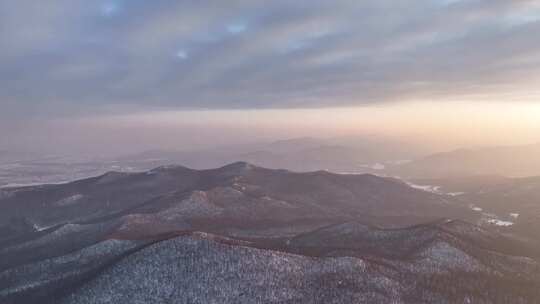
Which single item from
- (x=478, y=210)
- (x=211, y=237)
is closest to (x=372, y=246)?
(x=211, y=237)

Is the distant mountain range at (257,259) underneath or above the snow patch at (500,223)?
above

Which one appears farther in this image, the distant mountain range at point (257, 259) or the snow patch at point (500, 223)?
the snow patch at point (500, 223)

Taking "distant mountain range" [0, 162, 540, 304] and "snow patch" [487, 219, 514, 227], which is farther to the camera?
"snow patch" [487, 219, 514, 227]

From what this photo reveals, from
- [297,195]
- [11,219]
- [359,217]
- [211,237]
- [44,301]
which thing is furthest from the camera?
[297,195]

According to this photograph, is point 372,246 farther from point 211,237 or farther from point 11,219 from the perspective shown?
point 11,219

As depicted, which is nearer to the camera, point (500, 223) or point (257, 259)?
point (257, 259)

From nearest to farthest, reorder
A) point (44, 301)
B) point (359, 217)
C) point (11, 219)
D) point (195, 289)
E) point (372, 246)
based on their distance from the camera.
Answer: point (195, 289) → point (44, 301) → point (372, 246) → point (359, 217) → point (11, 219)

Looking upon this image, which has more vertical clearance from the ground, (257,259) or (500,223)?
(257,259)

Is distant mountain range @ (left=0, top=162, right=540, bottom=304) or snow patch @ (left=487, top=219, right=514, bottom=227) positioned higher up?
distant mountain range @ (left=0, top=162, right=540, bottom=304)
